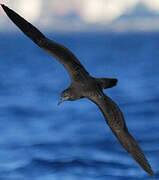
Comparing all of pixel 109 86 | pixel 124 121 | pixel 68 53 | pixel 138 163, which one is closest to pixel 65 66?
pixel 68 53

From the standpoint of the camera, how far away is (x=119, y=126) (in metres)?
13.1

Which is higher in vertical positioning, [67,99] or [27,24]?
[27,24]

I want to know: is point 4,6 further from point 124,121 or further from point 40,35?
point 124,121

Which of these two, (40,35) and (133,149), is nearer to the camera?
(133,149)

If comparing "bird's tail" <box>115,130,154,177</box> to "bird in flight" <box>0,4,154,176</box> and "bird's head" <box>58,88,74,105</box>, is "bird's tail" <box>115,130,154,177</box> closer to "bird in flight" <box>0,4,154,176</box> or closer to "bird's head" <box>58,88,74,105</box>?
"bird in flight" <box>0,4,154,176</box>

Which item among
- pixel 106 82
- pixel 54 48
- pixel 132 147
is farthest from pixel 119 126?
pixel 54 48

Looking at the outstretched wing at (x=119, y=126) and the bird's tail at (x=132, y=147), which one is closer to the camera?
the bird's tail at (x=132, y=147)

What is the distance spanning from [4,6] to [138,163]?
6010 millimetres

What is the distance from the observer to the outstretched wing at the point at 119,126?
12922 millimetres

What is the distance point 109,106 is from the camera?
1324 centimetres

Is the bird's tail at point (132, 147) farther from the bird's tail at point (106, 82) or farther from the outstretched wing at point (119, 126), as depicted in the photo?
the bird's tail at point (106, 82)

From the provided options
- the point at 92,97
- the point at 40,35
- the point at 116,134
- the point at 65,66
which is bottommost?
the point at 116,134

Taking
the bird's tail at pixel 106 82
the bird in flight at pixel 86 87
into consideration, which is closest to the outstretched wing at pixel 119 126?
the bird in flight at pixel 86 87

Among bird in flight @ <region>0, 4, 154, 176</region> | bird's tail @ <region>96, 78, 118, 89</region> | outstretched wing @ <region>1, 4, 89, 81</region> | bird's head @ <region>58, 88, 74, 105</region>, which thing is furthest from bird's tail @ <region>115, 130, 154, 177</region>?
outstretched wing @ <region>1, 4, 89, 81</region>
